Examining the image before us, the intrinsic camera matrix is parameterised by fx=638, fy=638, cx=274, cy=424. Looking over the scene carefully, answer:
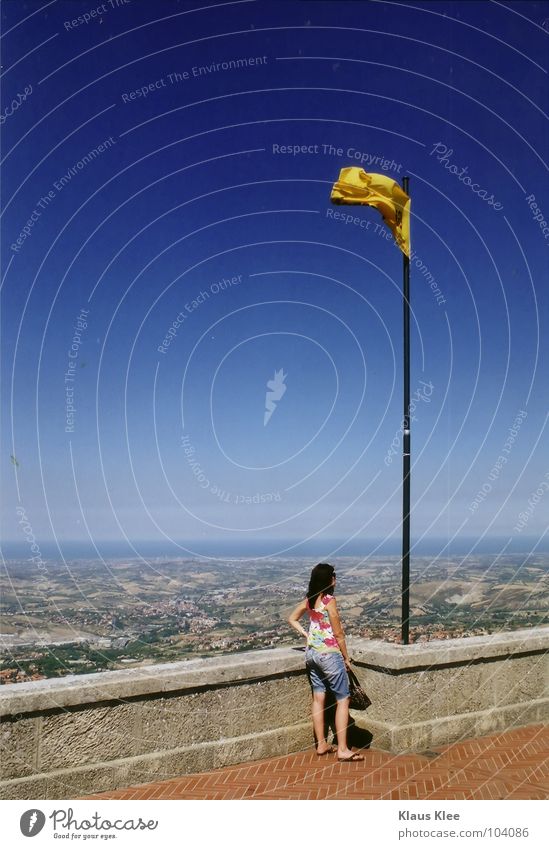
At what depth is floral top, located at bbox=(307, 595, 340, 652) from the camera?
5.45 meters

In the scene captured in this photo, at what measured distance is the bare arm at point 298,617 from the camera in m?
5.57

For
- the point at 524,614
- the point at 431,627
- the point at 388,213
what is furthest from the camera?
the point at 524,614

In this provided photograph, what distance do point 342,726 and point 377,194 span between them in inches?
212

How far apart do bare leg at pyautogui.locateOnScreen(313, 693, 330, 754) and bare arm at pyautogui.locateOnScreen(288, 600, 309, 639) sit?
54cm

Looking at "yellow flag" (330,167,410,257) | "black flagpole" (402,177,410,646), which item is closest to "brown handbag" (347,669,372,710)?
"black flagpole" (402,177,410,646)

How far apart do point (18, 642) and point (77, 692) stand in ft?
11.3

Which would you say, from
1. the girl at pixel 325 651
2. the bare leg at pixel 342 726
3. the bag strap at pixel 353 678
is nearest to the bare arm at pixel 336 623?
the girl at pixel 325 651

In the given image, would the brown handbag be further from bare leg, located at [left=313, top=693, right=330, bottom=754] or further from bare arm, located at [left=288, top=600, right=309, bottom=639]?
bare arm, located at [left=288, top=600, right=309, bottom=639]

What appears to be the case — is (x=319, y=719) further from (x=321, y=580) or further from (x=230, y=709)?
(x=321, y=580)
